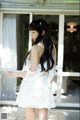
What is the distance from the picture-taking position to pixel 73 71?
25.6ft

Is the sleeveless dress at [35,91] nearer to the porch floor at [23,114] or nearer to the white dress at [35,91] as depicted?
the white dress at [35,91]

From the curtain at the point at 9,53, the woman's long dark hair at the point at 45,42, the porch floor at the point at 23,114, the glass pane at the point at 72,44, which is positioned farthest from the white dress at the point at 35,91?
the glass pane at the point at 72,44

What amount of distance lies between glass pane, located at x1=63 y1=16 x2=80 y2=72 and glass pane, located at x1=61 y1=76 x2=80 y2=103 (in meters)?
0.24

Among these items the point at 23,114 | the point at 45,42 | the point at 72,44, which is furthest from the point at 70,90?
the point at 45,42

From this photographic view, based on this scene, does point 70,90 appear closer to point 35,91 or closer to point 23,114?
point 23,114

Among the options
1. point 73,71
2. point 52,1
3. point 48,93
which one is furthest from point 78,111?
point 48,93

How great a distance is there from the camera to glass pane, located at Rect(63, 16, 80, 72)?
7668mm

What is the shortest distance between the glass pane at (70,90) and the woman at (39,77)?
4.12 m

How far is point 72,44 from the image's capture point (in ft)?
26.2

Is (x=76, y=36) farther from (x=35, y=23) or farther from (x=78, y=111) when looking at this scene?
(x=35, y=23)

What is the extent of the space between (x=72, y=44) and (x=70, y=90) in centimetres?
117

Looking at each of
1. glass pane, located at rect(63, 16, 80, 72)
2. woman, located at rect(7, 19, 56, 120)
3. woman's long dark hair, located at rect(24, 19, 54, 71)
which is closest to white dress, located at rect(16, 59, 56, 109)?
woman, located at rect(7, 19, 56, 120)

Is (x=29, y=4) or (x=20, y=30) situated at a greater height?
(x=29, y=4)

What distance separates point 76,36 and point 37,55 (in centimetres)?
457
